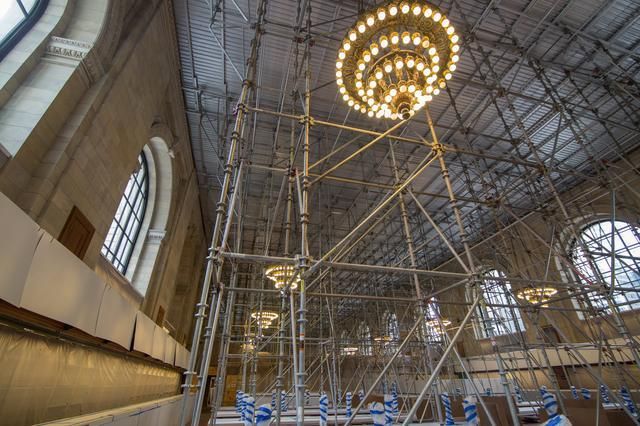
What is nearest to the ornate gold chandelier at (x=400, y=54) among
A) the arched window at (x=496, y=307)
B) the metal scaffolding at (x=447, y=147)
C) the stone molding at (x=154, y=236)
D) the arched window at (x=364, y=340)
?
the metal scaffolding at (x=447, y=147)

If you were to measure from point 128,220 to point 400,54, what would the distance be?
9.88m

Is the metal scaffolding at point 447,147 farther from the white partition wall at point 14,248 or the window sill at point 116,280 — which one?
the window sill at point 116,280

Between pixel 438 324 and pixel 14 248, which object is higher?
pixel 438 324

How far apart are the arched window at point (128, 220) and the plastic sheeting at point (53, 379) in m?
3.30

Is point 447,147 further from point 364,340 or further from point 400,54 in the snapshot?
point 364,340

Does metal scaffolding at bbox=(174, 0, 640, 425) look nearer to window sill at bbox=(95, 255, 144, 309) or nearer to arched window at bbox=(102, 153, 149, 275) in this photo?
window sill at bbox=(95, 255, 144, 309)

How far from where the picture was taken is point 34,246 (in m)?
3.57

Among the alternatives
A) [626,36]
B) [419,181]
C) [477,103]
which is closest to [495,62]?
[477,103]

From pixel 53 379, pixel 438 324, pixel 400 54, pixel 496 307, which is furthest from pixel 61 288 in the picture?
pixel 438 324

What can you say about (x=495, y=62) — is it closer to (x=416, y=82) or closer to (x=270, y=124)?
(x=416, y=82)

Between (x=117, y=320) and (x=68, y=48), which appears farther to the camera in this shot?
(x=117, y=320)

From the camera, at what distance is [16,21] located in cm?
555

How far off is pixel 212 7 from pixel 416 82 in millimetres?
6269

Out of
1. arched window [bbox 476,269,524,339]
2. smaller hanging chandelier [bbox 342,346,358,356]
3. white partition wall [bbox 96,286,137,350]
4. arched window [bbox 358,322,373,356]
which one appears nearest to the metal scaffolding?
arched window [bbox 476,269,524,339]
